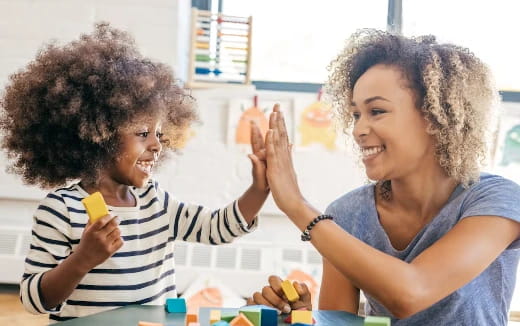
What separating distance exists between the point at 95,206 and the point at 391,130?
0.55 meters

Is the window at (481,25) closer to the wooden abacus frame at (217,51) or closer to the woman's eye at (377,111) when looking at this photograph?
the wooden abacus frame at (217,51)

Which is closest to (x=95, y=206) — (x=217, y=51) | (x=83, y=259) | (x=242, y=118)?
(x=83, y=259)

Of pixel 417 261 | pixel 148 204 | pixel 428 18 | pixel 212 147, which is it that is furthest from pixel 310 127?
pixel 417 261

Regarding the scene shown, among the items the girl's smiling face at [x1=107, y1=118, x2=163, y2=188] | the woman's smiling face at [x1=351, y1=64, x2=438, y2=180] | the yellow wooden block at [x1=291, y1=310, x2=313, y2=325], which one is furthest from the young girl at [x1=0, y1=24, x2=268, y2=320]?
the yellow wooden block at [x1=291, y1=310, x2=313, y2=325]

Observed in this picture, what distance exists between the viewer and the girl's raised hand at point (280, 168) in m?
1.12

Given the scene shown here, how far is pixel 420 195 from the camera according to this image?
1.27 metres

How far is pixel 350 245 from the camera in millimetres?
1012

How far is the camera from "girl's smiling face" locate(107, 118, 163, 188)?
1399 millimetres

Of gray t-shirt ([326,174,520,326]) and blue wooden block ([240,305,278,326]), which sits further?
gray t-shirt ([326,174,520,326])

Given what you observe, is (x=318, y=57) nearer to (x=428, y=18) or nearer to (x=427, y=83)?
(x=428, y=18)

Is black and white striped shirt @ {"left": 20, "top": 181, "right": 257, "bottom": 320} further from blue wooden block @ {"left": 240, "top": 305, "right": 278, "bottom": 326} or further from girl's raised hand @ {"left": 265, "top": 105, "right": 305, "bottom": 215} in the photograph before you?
blue wooden block @ {"left": 240, "top": 305, "right": 278, "bottom": 326}

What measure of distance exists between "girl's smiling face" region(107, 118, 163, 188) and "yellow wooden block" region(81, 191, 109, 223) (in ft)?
1.14

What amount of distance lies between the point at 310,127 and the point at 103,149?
5.59 feet

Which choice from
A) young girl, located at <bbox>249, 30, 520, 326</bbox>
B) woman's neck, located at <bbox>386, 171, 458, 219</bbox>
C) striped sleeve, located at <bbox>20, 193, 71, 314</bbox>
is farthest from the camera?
woman's neck, located at <bbox>386, 171, 458, 219</bbox>
